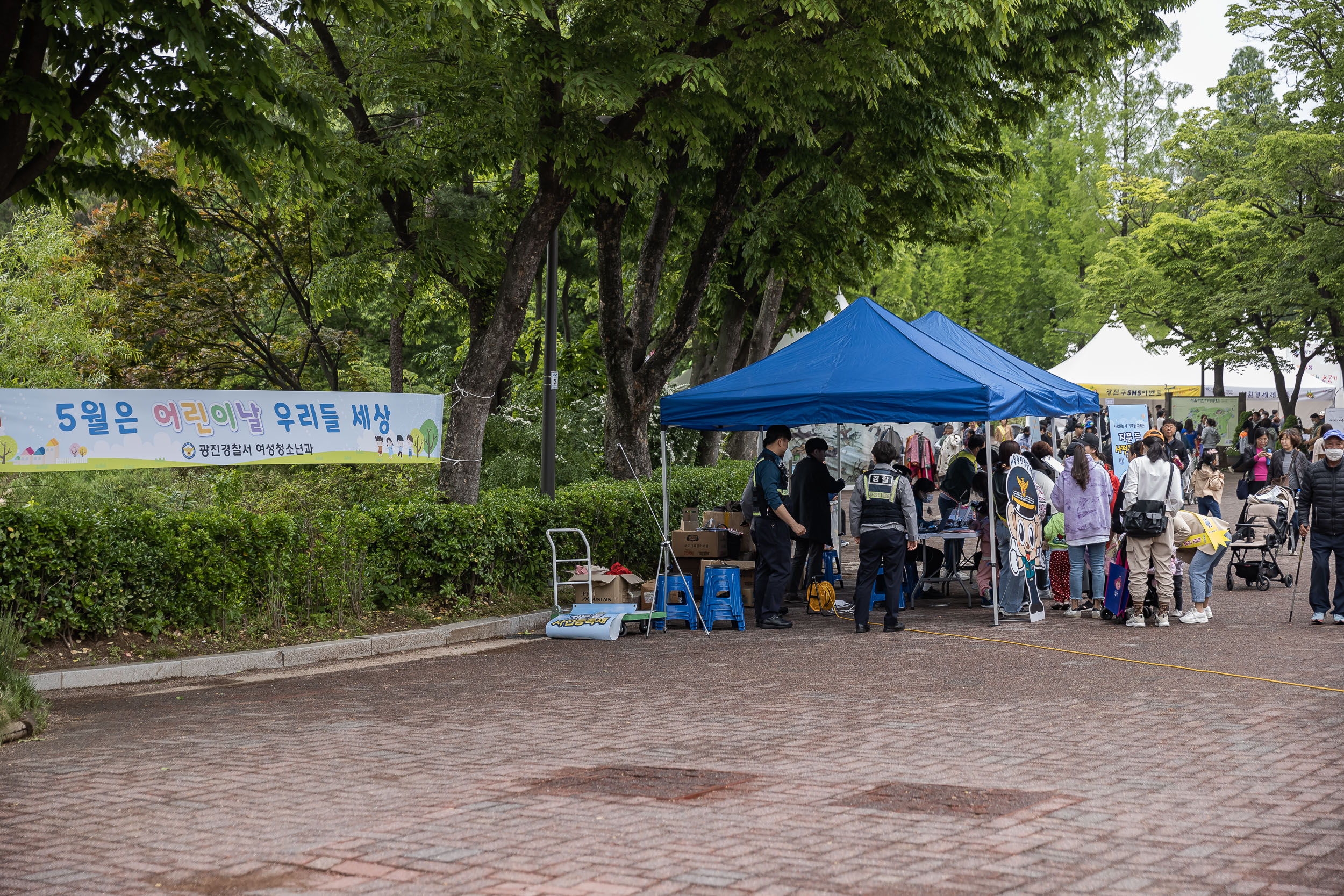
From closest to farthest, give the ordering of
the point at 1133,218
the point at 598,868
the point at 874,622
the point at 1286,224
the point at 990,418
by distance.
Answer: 1. the point at 598,868
2. the point at 990,418
3. the point at 874,622
4. the point at 1286,224
5. the point at 1133,218

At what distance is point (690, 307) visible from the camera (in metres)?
16.8

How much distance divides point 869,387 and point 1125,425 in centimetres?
1169

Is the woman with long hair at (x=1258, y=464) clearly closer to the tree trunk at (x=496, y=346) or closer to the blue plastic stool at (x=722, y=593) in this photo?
the blue plastic stool at (x=722, y=593)

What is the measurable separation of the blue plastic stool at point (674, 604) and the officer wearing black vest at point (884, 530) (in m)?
1.67

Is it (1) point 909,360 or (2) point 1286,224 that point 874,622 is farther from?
(2) point 1286,224

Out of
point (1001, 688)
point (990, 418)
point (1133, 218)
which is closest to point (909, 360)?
point (990, 418)

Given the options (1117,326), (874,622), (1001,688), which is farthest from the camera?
(1117,326)

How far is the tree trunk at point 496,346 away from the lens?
44.8 feet

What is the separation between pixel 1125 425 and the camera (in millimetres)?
22672

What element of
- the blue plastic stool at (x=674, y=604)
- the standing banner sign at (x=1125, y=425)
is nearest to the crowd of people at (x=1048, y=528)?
the blue plastic stool at (x=674, y=604)

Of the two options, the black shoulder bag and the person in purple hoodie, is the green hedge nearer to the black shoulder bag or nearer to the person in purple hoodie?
the person in purple hoodie

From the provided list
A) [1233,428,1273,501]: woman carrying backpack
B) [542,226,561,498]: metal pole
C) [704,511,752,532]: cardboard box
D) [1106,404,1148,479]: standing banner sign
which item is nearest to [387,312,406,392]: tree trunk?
[542,226,561,498]: metal pole

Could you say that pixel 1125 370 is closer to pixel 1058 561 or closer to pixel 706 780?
pixel 1058 561

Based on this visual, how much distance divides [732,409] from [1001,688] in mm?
5209
